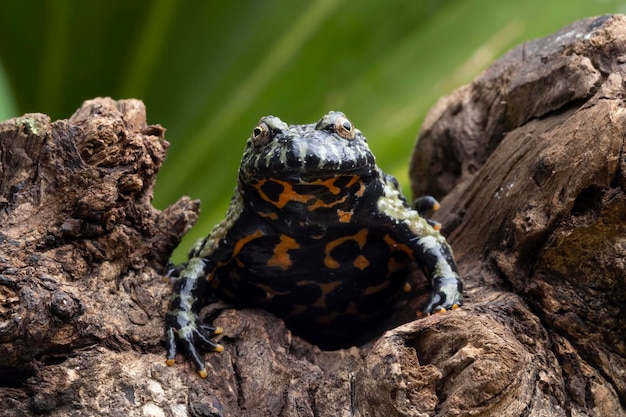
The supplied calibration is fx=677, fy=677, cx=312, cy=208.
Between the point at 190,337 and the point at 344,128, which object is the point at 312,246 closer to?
→ the point at 344,128

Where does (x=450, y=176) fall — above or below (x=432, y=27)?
below

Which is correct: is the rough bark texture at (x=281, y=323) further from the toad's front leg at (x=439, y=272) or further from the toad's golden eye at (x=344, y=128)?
the toad's golden eye at (x=344, y=128)

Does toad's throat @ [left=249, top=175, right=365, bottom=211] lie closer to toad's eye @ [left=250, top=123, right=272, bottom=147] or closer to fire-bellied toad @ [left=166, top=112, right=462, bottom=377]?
fire-bellied toad @ [left=166, top=112, right=462, bottom=377]

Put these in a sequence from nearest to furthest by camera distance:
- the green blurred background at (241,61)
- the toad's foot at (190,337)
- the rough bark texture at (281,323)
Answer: the rough bark texture at (281,323) < the toad's foot at (190,337) < the green blurred background at (241,61)

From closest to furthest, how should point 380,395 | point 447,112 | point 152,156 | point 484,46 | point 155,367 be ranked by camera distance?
point 380,395, point 155,367, point 152,156, point 447,112, point 484,46

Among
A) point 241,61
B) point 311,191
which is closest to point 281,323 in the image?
point 311,191

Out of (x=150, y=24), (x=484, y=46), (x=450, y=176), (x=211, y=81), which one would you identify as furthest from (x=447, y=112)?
(x=150, y=24)

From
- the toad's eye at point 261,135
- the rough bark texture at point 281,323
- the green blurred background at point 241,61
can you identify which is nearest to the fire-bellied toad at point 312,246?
the toad's eye at point 261,135

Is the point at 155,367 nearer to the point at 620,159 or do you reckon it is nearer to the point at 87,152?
the point at 87,152
